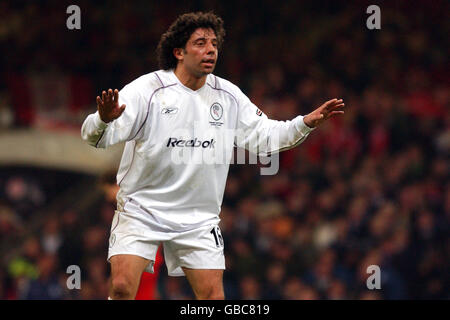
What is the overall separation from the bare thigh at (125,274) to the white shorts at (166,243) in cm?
4

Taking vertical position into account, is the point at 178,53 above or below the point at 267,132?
above

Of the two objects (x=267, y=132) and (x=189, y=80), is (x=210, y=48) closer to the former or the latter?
(x=189, y=80)

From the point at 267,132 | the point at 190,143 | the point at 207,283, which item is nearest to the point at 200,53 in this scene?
the point at 190,143

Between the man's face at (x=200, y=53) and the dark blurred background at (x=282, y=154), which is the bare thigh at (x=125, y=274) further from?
the dark blurred background at (x=282, y=154)

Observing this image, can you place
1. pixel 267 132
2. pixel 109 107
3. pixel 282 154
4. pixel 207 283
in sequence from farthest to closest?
pixel 282 154
pixel 267 132
pixel 207 283
pixel 109 107

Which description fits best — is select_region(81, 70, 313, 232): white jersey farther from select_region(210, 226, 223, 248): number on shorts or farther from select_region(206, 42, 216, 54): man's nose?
select_region(206, 42, 216, 54): man's nose

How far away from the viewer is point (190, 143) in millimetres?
6027

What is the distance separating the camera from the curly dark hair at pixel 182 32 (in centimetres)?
616

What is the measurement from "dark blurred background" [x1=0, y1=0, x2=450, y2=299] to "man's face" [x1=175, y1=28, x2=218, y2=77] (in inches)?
86.5

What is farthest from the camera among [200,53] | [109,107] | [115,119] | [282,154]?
[282,154]

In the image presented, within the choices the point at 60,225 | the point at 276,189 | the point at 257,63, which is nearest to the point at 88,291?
the point at 60,225

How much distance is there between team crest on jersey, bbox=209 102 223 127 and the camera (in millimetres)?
6145

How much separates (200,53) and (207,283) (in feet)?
4.87

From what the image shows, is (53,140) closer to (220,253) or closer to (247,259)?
(247,259)
